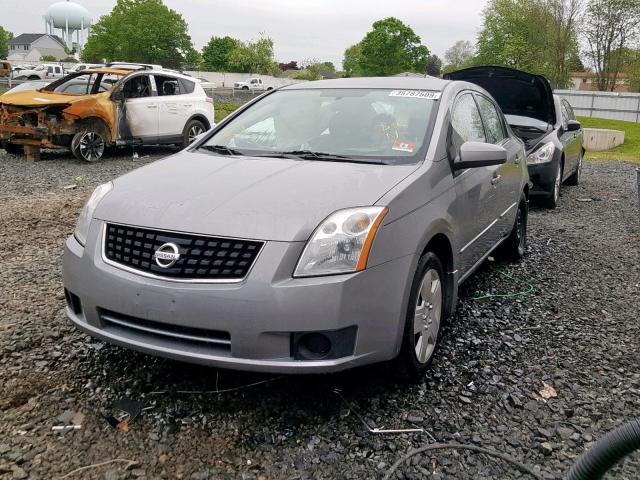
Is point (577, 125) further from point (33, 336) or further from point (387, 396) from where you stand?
point (33, 336)

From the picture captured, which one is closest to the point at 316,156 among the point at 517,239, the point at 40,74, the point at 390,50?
the point at 517,239

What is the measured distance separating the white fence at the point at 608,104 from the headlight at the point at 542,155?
88.9ft

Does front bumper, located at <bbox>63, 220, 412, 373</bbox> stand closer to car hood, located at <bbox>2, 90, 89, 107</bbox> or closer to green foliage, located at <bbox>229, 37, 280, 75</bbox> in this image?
car hood, located at <bbox>2, 90, 89, 107</bbox>

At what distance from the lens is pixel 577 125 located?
383 inches

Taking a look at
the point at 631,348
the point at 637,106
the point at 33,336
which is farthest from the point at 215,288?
the point at 637,106

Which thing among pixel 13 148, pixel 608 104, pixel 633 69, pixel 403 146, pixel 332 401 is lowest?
pixel 332 401

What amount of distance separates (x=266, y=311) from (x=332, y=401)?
0.77 meters

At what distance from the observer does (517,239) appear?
578 cm

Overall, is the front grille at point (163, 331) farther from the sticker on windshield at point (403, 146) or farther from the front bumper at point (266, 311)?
the sticker on windshield at point (403, 146)

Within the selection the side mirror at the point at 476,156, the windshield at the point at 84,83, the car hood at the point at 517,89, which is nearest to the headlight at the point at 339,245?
the side mirror at the point at 476,156

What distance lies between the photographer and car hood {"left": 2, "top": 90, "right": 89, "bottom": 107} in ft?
36.1

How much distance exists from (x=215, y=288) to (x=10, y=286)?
9.21 feet

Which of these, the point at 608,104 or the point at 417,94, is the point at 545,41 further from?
the point at 417,94

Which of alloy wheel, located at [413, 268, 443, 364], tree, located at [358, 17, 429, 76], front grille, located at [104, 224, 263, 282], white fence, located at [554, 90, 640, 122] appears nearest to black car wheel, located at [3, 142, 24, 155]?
front grille, located at [104, 224, 263, 282]
